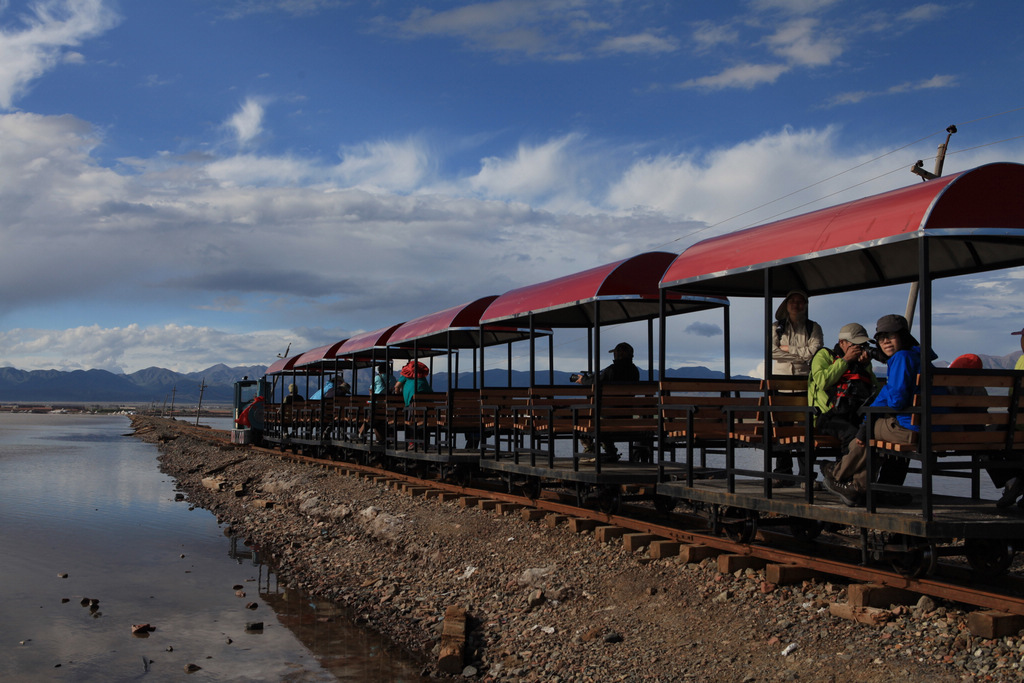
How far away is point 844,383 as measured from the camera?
7633mm

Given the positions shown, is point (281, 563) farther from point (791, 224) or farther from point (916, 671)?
point (916, 671)

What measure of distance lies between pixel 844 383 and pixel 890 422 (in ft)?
3.34

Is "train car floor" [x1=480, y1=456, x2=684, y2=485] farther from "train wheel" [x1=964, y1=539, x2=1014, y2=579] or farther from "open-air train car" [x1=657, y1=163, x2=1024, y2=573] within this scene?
"train wheel" [x1=964, y1=539, x2=1014, y2=579]

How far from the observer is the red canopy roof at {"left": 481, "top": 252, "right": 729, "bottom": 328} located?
11188 millimetres

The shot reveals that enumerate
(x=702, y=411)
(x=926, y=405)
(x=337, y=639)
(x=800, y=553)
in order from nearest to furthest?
1. (x=926, y=405)
2. (x=800, y=553)
3. (x=337, y=639)
4. (x=702, y=411)

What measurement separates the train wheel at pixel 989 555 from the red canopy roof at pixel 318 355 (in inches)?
741

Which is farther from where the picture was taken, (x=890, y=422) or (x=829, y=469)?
(x=829, y=469)

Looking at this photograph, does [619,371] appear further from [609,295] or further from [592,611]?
[592,611]

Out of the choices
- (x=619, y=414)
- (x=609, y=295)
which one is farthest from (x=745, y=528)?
(x=609, y=295)

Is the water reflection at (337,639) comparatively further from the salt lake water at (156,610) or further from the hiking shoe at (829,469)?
the hiking shoe at (829,469)

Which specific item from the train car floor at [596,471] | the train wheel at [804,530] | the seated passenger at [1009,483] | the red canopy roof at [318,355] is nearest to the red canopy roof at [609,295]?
the train car floor at [596,471]

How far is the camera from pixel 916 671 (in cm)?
525

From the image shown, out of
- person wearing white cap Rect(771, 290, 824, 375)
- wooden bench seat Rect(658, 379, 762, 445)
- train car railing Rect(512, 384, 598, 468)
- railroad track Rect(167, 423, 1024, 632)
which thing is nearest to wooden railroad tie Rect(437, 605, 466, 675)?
railroad track Rect(167, 423, 1024, 632)

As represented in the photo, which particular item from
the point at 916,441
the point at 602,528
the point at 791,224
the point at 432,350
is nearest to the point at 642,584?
the point at 602,528
